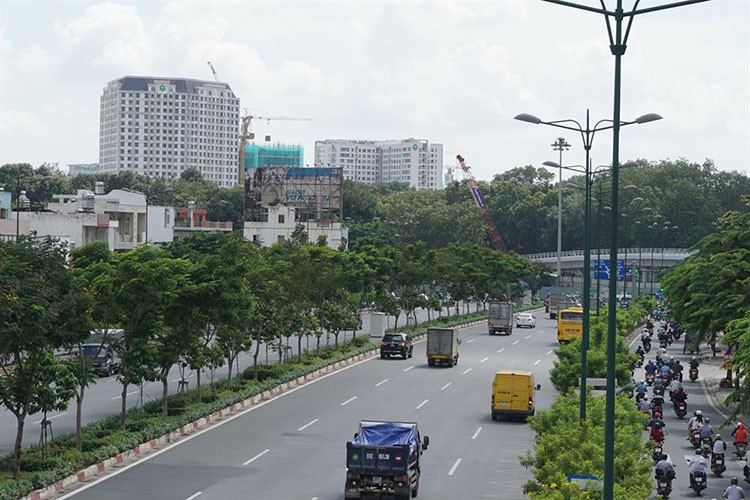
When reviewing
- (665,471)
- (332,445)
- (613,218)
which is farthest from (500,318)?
(613,218)

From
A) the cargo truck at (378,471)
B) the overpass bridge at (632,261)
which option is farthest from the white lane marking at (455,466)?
the overpass bridge at (632,261)

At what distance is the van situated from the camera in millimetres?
43500

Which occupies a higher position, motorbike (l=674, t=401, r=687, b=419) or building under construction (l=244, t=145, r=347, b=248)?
building under construction (l=244, t=145, r=347, b=248)

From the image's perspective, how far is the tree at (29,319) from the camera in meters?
27.1

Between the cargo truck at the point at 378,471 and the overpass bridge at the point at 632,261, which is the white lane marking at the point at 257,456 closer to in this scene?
the cargo truck at the point at 378,471

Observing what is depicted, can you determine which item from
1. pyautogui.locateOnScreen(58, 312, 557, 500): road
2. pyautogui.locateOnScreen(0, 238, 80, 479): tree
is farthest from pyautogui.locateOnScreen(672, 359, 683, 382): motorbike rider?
pyautogui.locateOnScreen(0, 238, 80, 479): tree

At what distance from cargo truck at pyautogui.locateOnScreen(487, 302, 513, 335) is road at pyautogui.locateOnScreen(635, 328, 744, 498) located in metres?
26.4

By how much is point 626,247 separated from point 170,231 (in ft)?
233

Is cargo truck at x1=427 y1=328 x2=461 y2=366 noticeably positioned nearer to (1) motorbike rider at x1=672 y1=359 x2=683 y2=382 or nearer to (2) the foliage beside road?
(1) motorbike rider at x1=672 y1=359 x2=683 y2=382

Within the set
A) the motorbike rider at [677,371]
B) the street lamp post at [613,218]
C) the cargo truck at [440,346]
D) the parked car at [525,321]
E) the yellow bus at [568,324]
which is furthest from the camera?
the parked car at [525,321]

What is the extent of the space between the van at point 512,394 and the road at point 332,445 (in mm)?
546

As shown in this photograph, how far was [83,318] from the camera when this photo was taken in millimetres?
30234

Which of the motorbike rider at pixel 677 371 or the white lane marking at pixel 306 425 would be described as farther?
the motorbike rider at pixel 677 371

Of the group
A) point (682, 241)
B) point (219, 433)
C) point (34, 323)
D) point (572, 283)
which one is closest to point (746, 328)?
point (219, 433)
